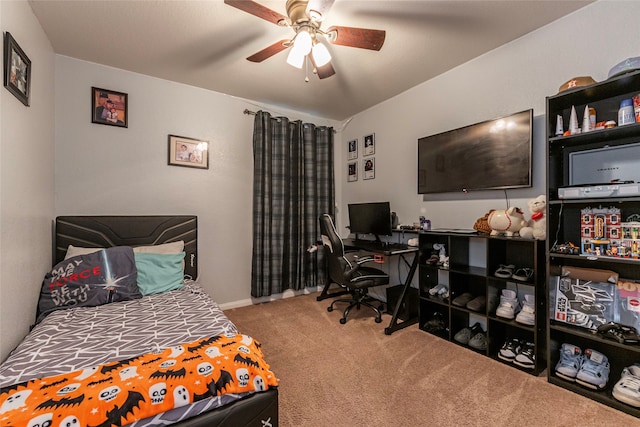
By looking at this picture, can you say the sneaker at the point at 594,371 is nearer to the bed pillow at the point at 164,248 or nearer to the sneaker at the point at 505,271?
the sneaker at the point at 505,271

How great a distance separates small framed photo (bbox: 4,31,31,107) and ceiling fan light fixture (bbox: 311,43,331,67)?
1.70 meters

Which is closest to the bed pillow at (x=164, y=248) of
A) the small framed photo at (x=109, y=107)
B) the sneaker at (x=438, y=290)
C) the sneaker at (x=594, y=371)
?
the small framed photo at (x=109, y=107)

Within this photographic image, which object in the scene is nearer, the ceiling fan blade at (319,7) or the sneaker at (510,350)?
the ceiling fan blade at (319,7)

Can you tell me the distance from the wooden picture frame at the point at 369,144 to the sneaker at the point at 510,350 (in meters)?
2.47

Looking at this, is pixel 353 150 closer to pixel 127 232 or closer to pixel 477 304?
pixel 477 304

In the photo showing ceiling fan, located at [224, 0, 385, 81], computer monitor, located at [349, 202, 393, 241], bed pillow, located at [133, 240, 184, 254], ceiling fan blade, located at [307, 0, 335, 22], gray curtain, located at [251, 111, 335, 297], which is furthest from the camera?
gray curtain, located at [251, 111, 335, 297]

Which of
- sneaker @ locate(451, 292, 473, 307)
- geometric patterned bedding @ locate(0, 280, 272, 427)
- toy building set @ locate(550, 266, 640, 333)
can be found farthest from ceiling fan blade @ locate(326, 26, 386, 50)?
sneaker @ locate(451, 292, 473, 307)

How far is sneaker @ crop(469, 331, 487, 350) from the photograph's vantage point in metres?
2.18

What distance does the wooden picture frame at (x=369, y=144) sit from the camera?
3.61 metres

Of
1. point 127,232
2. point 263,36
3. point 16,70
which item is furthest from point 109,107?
point 263,36

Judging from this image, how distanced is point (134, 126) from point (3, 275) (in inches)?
71.2

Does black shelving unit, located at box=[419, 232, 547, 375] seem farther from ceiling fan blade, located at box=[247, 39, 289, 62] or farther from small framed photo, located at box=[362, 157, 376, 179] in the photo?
ceiling fan blade, located at box=[247, 39, 289, 62]

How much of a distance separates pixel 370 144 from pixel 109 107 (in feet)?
9.53

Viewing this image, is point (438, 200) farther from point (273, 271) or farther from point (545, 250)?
point (273, 271)
